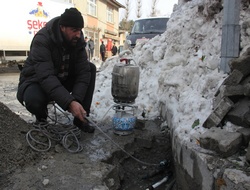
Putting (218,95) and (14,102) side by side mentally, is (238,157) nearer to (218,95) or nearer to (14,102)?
(218,95)

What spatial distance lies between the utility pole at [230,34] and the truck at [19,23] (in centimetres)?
1038

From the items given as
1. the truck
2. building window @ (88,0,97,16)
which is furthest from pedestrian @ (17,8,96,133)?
building window @ (88,0,97,16)

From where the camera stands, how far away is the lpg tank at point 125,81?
359 centimetres

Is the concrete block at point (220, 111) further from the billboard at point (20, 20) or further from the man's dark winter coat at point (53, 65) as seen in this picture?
the billboard at point (20, 20)

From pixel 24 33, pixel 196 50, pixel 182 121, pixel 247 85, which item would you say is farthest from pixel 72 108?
pixel 24 33

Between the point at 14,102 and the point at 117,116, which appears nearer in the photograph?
the point at 117,116

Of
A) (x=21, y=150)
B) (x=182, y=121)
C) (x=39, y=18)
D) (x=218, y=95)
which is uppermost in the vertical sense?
(x=39, y=18)

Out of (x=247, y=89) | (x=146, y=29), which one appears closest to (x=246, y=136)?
(x=247, y=89)

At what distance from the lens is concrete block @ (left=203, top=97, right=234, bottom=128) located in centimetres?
238

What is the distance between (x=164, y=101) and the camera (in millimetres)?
4242

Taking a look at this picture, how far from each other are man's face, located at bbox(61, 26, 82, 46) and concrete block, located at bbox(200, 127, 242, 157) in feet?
5.75

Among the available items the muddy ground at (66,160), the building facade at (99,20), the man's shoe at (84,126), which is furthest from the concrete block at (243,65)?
the building facade at (99,20)

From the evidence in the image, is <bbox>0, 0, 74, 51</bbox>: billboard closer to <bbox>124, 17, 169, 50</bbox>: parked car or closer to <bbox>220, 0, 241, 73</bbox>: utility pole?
<bbox>124, 17, 169, 50</bbox>: parked car

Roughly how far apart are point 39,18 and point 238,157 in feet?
40.7
